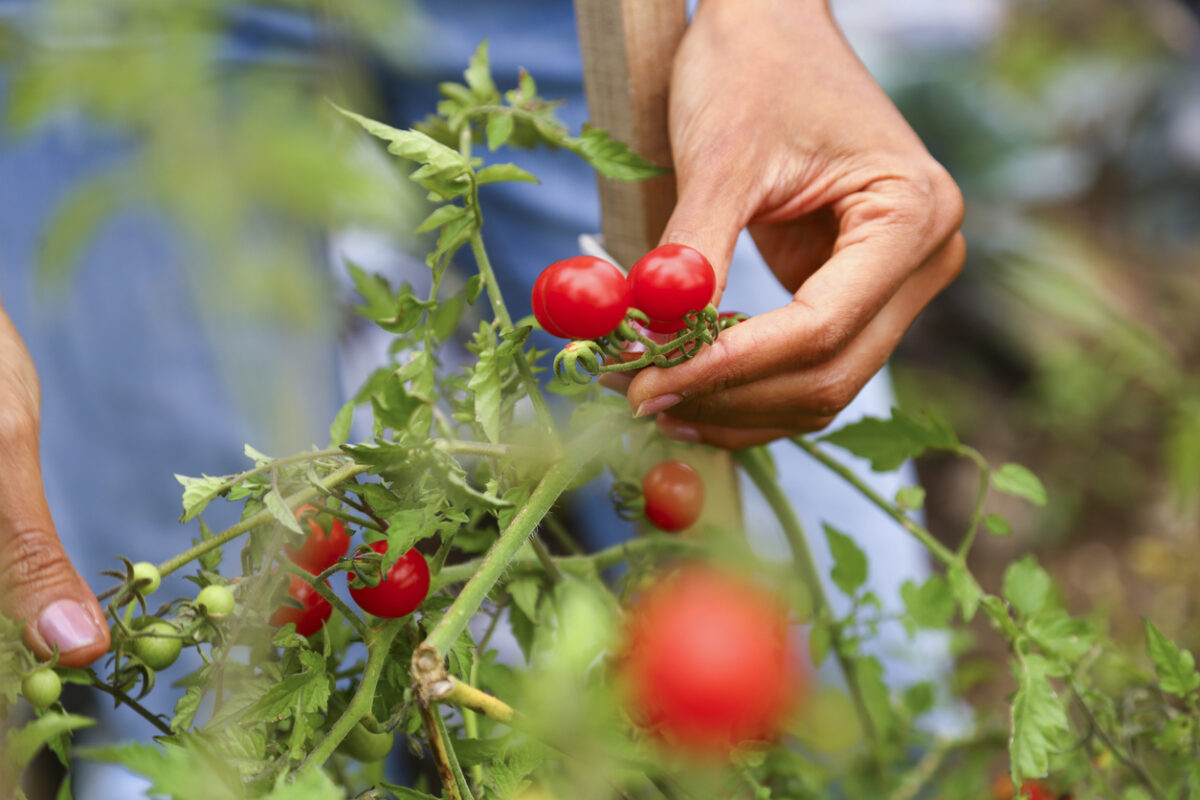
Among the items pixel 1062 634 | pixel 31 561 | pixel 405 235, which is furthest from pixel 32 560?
pixel 1062 634

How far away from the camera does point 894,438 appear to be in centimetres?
64

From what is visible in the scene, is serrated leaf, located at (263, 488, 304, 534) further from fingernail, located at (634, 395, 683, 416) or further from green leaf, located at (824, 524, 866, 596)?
green leaf, located at (824, 524, 866, 596)

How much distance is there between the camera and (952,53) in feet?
7.79

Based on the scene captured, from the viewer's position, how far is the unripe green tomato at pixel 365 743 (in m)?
0.45

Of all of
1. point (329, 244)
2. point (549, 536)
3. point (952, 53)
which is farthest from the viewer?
point (952, 53)

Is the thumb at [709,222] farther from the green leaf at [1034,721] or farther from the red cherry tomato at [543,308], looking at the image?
the green leaf at [1034,721]

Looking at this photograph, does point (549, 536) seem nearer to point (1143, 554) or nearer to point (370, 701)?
point (370, 701)

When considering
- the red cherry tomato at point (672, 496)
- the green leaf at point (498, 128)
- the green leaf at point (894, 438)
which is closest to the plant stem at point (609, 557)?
the red cherry tomato at point (672, 496)

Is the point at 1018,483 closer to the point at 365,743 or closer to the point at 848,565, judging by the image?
the point at 848,565

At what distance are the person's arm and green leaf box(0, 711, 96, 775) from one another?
0.18ft

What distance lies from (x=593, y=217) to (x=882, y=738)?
1.89 feet

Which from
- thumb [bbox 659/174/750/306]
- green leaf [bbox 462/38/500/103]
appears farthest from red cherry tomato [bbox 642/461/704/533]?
green leaf [bbox 462/38/500/103]

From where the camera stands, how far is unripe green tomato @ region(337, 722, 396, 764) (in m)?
0.45

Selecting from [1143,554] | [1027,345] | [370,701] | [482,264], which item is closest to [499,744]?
[370,701]
